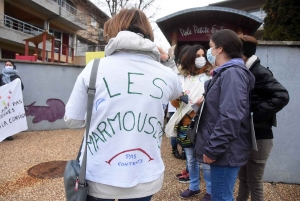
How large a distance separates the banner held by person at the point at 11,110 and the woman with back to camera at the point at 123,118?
4878mm

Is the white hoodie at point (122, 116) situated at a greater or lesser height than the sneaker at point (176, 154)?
greater

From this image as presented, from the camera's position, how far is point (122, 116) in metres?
1.27

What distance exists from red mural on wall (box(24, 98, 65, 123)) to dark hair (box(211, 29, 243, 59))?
6.09 meters

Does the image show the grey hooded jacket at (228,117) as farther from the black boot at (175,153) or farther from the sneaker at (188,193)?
the black boot at (175,153)

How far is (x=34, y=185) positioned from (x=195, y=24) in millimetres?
5010

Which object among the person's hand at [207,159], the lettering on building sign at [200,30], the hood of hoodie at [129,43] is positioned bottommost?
the person's hand at [207,159]

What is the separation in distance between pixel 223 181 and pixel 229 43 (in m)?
1.03

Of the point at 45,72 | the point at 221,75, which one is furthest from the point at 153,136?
the point at 45,72

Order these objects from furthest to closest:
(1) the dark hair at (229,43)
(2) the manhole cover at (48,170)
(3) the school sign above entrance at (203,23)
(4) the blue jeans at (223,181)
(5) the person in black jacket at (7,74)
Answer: (5) the person in black jacket at (7,74), (3) the school sign above entrance at (203,23), (2) the manhole cover at (48,170), (1) the dark hair at (229,43), (4) the blue jeans at (223,181)

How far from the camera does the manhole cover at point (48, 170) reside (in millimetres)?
3688

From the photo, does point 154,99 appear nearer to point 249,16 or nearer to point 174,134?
point 174,134

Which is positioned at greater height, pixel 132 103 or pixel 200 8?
pixel 200 8

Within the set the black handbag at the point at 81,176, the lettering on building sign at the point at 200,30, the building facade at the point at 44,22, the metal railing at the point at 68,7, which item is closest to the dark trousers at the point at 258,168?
the black handbag at the point at 81,176

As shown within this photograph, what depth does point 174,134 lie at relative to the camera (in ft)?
9.48
